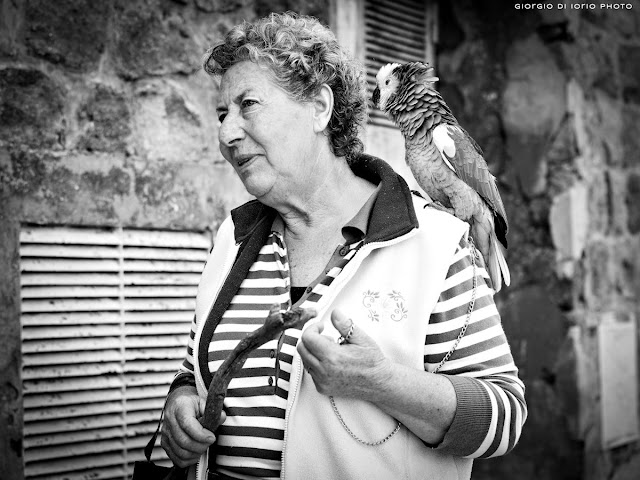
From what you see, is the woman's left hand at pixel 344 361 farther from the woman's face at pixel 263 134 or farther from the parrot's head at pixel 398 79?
the parrot's head at pixel 398 79

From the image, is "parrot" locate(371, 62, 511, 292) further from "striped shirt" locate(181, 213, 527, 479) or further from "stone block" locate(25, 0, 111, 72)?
"stone block" locate(25, 0, 111, 72)

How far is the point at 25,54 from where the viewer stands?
2.62 metres

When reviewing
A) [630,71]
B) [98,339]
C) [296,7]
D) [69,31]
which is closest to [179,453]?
[98,339]

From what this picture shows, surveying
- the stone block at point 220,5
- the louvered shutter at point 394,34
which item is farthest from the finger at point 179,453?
the louvered shutter at point 394,34

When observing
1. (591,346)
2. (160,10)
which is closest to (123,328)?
(160,10)

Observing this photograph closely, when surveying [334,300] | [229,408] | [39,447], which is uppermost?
[334,300]

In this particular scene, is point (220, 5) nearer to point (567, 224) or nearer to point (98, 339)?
point (98, 339)

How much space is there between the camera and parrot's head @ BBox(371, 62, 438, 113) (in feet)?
A: 6.96

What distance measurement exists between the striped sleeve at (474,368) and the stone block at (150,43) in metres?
1.69

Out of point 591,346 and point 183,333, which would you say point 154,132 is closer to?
point 183,333

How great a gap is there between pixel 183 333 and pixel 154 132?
2.70ft

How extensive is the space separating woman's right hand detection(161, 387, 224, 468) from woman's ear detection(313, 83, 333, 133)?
789 mm

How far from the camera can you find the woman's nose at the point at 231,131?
6.21 ft

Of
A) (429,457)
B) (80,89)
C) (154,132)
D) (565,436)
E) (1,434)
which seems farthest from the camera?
(565,436)
